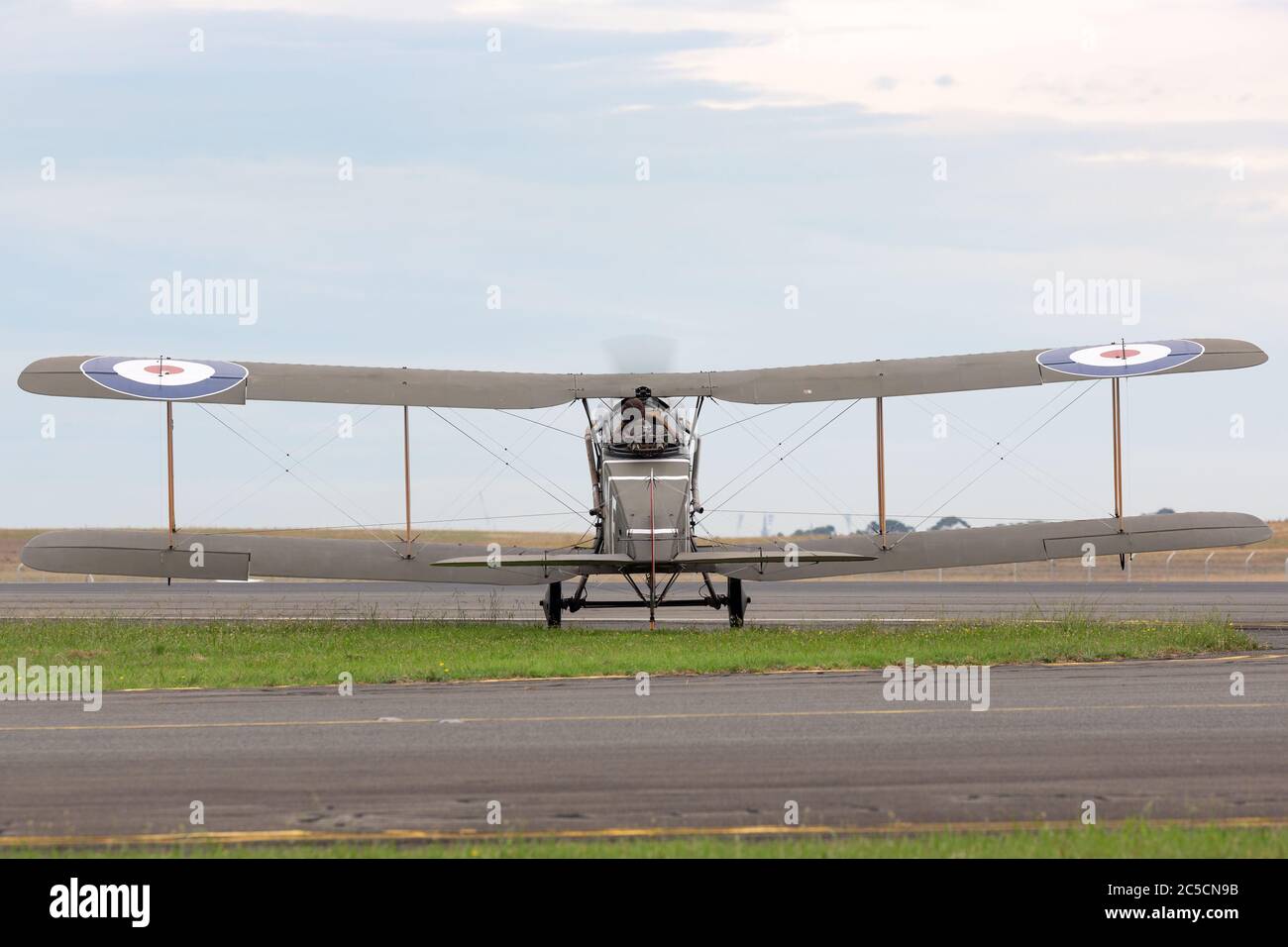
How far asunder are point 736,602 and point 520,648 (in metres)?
6.00

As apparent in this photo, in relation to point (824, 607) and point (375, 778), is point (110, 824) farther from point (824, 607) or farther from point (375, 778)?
point (824, 607)

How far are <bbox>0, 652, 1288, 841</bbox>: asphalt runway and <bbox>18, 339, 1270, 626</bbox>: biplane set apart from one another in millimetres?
7850

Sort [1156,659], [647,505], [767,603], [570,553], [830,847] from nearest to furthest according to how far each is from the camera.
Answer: [830,847]
[1156,659]
[570,553]
[647,505]
[767,603]

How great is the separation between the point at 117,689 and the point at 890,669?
348 inches

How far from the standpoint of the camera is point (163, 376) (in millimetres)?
24031

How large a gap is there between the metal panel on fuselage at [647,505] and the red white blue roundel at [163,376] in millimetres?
6336

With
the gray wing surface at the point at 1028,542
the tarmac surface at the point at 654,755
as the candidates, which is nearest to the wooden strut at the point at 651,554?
the gray wing surface at the point at 1028,542

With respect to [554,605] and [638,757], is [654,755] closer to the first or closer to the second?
[638,757]

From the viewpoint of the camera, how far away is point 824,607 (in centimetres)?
3525

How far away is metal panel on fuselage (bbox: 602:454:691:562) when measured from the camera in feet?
77.6

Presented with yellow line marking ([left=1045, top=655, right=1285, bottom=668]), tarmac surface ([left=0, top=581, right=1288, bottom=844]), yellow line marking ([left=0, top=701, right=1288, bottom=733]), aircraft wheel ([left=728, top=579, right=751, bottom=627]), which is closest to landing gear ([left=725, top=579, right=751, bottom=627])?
aircraft wheel ([left=728, top=579, right=751, bottom=627])

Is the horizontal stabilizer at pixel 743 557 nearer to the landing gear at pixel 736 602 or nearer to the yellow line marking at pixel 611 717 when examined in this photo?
the landing gear at pixel 736 602

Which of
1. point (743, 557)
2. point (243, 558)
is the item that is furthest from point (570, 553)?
point (243, 558)

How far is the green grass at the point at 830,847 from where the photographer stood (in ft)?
26.5
